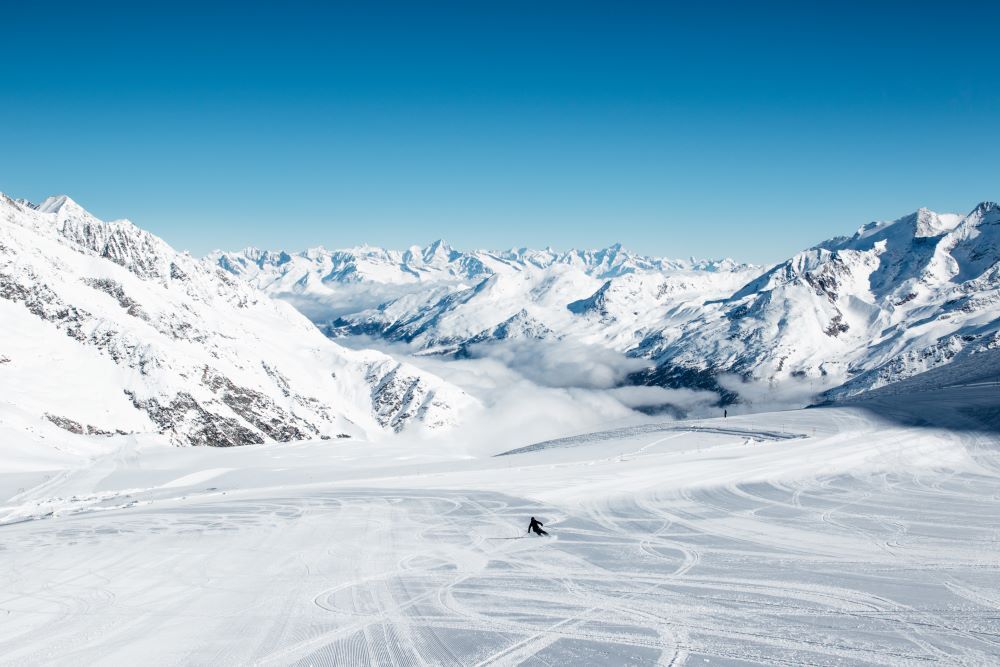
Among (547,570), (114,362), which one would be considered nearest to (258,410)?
(114,362)

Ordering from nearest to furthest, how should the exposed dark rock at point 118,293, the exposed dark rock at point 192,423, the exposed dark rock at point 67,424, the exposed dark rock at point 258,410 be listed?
the exposed dark rock at point 67,424
the exposed dark rock at point 192,423
the exposed dark rock at point 258,410
the exposed dark rock at point 118,293

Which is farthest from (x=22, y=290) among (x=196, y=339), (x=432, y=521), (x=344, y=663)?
(x=344, y=663)

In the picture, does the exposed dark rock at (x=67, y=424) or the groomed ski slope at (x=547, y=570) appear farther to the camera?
the exposed dark rock at (x=67, y=424)

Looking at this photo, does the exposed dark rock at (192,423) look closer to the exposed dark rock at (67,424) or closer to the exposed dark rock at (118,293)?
the exposed dark rock at (67,424)

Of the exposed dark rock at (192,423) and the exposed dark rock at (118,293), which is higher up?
the exposed dark rock at (118,293)

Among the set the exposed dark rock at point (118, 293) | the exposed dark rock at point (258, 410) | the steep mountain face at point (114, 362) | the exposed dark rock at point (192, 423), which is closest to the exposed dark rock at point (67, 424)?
the steep mountain face at point (114, 362)

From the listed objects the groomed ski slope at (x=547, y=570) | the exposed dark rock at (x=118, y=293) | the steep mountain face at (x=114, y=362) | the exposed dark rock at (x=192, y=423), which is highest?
the exposed dark rock at (x=118, y=293)

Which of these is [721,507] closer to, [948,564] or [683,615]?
[948,564]

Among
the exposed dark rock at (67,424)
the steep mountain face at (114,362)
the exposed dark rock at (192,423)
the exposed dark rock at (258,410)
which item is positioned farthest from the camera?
the exposed dark rock at (258,410)

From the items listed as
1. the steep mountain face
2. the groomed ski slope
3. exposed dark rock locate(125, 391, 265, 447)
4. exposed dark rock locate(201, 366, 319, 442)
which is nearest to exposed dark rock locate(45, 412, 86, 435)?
the steep mountain face

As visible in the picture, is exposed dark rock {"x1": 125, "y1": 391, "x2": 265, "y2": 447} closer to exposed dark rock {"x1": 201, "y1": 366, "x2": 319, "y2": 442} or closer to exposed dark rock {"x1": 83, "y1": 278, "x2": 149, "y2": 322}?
exposed dark rock {"x1": 201, "y1": 366, "x2": 319, "y2": 442}
